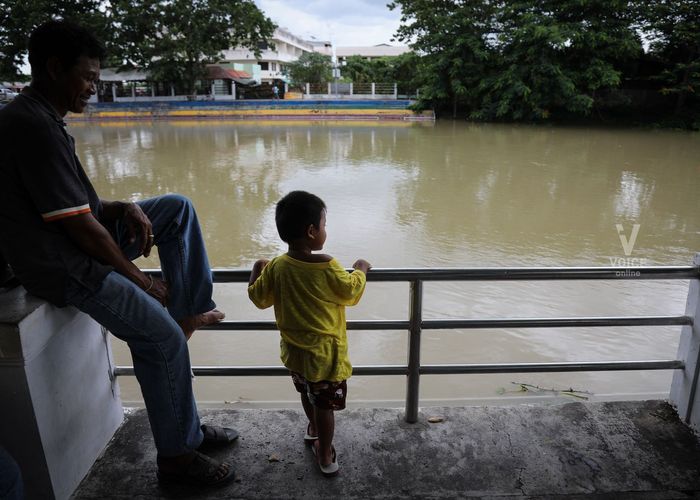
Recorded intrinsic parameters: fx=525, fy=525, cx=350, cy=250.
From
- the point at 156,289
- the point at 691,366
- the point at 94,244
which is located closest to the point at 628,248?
the point at 691,366

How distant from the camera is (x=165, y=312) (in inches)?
54.1

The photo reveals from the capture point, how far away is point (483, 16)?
2164cm

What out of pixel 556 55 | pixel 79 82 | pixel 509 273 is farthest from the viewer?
pixel 556 55

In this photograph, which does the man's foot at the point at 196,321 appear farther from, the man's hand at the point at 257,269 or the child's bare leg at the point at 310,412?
the child's bare leg at the point at 310,412

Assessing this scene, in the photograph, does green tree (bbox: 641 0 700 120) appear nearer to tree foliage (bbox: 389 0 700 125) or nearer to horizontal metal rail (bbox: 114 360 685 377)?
tree foliage (bbox: 389 0 700 125)

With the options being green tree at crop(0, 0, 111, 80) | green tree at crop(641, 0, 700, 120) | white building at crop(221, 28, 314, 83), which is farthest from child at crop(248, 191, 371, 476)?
white building at crop(221, 28, 314, 83)

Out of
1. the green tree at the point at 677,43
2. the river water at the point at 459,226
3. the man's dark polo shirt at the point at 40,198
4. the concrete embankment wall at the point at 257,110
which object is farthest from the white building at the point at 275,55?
the man's dark polo shirt at the point at 40,198

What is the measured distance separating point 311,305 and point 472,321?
1.94 feet

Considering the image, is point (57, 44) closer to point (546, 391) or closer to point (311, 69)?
point (546, 391)

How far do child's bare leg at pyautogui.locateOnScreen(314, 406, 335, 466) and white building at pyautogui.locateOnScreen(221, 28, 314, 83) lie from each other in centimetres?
3363

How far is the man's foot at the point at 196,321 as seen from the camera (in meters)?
1.56

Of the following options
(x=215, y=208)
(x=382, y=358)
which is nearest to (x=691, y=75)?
(x=215, y=208)

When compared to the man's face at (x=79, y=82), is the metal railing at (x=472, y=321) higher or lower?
lower

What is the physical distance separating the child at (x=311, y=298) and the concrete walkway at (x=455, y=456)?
0.17m
